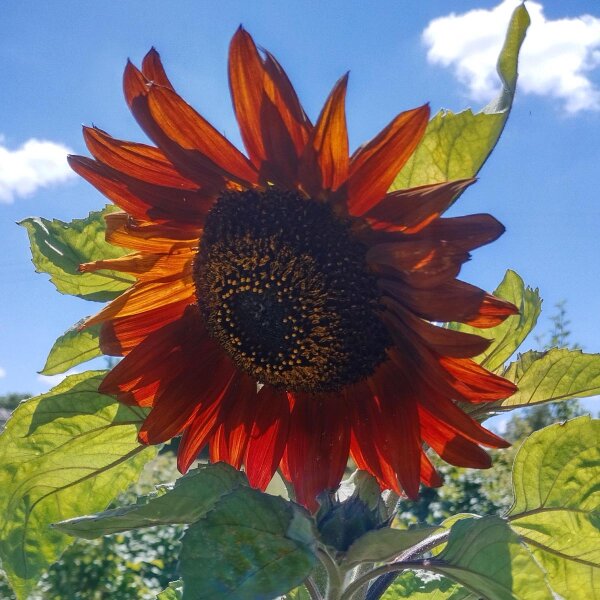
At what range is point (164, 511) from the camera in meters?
0.76

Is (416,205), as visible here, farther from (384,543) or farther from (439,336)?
(384,543)

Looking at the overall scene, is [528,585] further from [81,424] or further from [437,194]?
[81,424]

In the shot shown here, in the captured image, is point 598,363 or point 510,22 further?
point 598,363

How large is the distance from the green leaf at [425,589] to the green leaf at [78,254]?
55 centimetres

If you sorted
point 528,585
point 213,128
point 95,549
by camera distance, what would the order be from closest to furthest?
point 528,585, point 213,128, point 95,549

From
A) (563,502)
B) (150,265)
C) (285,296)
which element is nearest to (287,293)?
(285,296)

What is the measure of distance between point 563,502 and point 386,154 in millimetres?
452

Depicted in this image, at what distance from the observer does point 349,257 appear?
0.89 metres

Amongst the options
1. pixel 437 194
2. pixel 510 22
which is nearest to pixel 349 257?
pixel 437 194

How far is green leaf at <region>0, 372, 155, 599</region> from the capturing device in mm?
954

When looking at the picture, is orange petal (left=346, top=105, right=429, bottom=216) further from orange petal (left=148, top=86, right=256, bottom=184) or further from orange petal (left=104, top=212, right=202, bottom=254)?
orange petal (left=104, top=212, right=202, bottom=254)

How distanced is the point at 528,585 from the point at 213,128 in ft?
1.60

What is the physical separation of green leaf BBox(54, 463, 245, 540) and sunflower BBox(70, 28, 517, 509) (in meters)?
0.15

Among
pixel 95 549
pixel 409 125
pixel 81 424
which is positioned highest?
pixel 409 125
